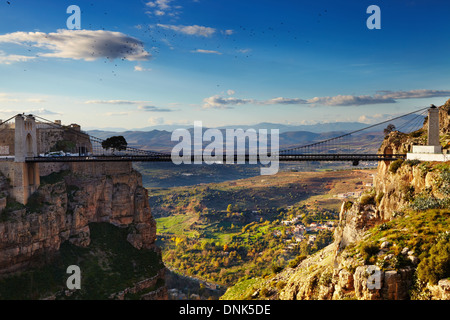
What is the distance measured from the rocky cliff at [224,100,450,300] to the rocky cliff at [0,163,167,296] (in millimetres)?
19482

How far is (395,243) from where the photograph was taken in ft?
53.8

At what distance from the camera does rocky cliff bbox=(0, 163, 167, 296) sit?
3328 cm

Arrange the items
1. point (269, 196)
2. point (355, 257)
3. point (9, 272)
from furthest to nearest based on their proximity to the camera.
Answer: point (269, 196) → point (9, 272) → point (355, 257)

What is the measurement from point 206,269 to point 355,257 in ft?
213

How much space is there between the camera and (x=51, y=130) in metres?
43.1

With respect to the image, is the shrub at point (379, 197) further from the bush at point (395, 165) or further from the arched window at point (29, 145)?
the arched window at point (29, 145)

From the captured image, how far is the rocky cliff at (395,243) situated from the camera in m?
14.3

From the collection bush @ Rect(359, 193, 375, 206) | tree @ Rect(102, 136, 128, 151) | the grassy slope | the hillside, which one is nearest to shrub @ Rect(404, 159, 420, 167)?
bush @ Rect(359, 193, 375, 206)

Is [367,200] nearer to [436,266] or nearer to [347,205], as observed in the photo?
[347,205]

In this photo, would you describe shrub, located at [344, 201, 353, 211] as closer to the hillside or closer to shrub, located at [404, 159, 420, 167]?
shrub, located at [404, 159, 420, 167]

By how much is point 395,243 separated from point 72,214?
32.0m

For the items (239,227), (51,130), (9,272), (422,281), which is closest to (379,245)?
(422,281)
